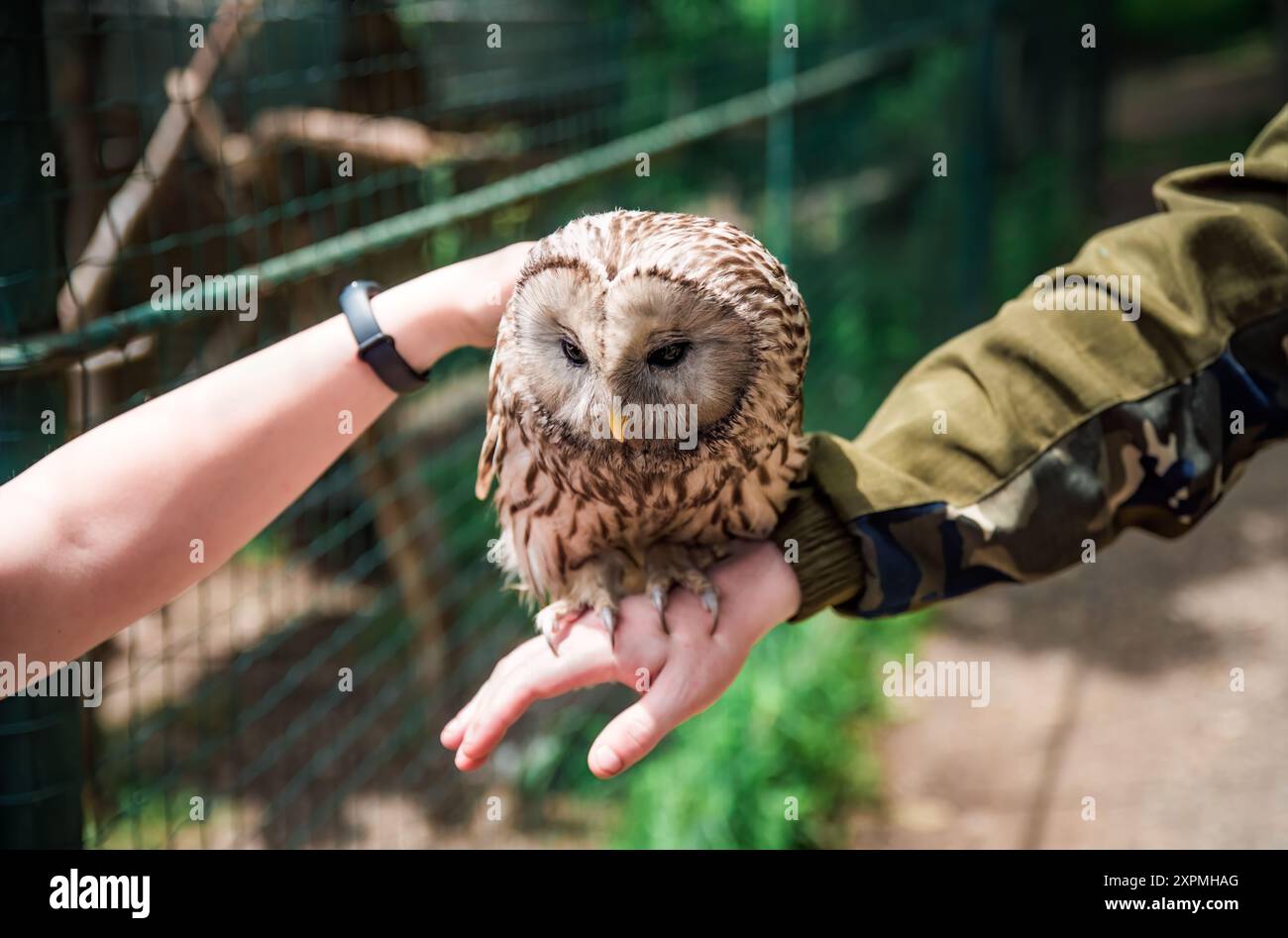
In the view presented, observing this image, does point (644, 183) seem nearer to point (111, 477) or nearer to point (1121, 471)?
point (1121, 471)

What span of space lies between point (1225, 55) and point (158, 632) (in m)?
12.5

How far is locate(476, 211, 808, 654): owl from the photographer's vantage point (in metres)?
1.52

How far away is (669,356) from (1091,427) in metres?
0.66

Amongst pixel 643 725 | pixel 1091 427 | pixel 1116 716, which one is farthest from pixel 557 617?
pixel 1116 716

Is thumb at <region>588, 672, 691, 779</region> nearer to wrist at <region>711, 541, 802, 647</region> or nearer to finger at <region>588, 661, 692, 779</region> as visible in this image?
finger at <region>588, 661, 692, 779</region>

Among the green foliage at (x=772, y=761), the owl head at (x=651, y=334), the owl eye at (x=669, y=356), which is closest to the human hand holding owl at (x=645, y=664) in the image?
the owl head at (x=651, y=334)

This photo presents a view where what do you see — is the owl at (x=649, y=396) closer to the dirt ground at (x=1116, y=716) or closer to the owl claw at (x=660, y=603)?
the owl claw at (x=660, y=603)

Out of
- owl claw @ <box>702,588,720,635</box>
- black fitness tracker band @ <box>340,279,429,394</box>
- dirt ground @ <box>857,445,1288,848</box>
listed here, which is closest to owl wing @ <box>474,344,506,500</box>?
black fitness tracker band @ <box>340,279,429,394</box>

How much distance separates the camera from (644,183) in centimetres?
379

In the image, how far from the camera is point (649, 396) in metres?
1.58

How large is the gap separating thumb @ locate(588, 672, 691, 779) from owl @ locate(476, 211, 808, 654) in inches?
7.2

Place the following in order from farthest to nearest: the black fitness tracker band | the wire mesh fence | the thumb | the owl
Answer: the wire mesh fence
the black fitness tracker band
the owl
the thumb

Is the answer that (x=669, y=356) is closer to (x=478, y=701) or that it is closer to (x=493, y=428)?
(x=493, y=428)
